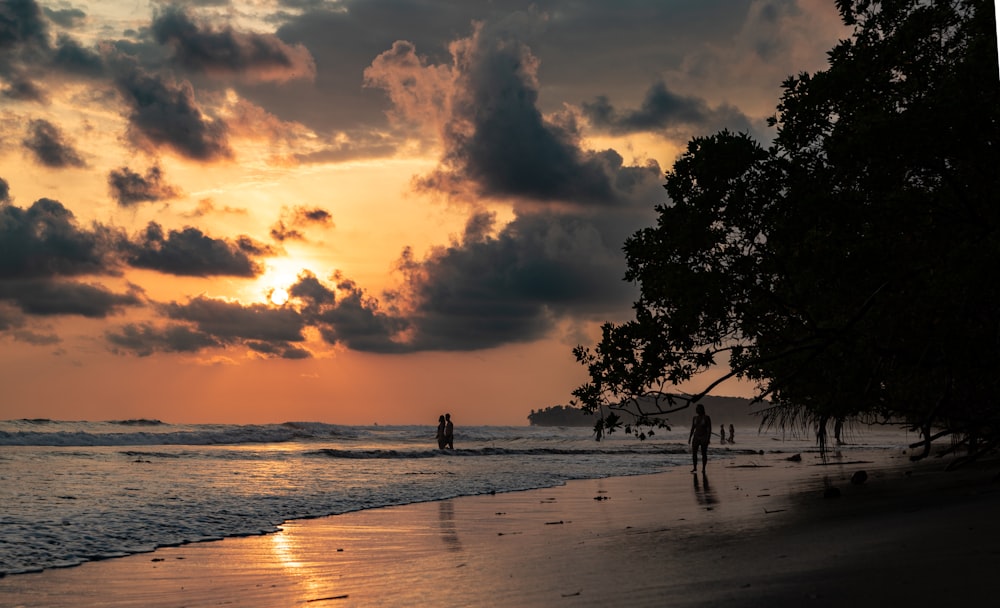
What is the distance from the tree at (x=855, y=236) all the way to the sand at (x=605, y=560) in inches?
75.9

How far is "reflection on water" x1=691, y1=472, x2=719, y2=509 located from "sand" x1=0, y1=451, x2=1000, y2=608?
37cm

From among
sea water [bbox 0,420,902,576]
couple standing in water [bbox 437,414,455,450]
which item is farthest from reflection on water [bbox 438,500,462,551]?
couple standing in water [bbox 437,414,455,450]

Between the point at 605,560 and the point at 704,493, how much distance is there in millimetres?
10841

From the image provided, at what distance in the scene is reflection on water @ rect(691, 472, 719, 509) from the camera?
16.4 metres

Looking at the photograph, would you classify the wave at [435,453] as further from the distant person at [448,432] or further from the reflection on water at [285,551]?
the reflection on water at [285,551]

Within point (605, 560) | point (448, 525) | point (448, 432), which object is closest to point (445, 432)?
point (448, 432)

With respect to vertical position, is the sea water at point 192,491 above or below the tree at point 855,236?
below

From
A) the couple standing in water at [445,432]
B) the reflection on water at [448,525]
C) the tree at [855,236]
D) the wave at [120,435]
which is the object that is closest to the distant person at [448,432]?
the couple standing in water at [445,432]

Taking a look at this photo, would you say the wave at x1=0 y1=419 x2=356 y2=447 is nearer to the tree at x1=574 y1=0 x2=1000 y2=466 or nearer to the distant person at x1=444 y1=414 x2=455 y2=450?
the distant person at x1=444 y1=414 x2=455 y2=450

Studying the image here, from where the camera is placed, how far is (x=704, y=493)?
62.4 ft

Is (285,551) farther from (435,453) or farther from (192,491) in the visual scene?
(435,453)

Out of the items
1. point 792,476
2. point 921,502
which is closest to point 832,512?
point 921,502

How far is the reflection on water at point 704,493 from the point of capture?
1639 cm

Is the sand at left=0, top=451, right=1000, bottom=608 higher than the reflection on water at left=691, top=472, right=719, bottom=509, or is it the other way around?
the sand at left=0, top=451, right=1000, bottom=608
